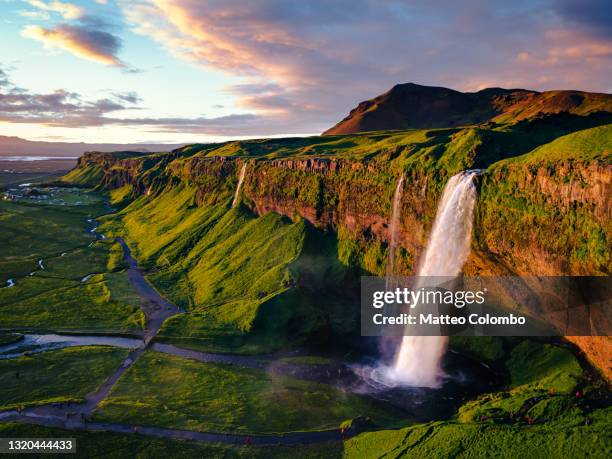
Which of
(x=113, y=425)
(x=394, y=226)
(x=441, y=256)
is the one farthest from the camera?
(x=394, y=226)

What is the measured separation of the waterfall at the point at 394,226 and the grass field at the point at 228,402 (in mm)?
25934

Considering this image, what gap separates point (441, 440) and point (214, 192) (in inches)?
4359

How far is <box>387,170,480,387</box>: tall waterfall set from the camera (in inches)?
2233

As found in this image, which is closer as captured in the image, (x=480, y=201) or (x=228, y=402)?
(x=228, y=402)

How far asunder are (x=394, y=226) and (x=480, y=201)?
66.1ft

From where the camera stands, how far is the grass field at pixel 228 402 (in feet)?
155

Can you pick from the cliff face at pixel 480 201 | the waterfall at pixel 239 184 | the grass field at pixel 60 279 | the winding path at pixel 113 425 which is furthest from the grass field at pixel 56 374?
the waterfall at pixel 239 184

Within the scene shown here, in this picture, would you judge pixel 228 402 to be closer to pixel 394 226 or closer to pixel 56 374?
pixel 56 374

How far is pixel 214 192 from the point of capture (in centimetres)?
13775

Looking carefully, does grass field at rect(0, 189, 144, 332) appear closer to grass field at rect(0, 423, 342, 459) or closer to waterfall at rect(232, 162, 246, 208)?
grass field at rect(0, 423, 342, 459)

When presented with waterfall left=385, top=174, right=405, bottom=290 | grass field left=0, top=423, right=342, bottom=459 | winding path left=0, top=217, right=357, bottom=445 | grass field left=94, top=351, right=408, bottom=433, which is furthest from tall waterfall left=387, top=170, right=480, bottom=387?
grass field left=0, top=423, right=342, bottom=459

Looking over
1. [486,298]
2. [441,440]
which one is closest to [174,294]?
[486,298]

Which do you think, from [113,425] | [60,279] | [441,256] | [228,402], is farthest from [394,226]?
[60,279]

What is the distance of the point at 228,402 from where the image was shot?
51.5 meters
